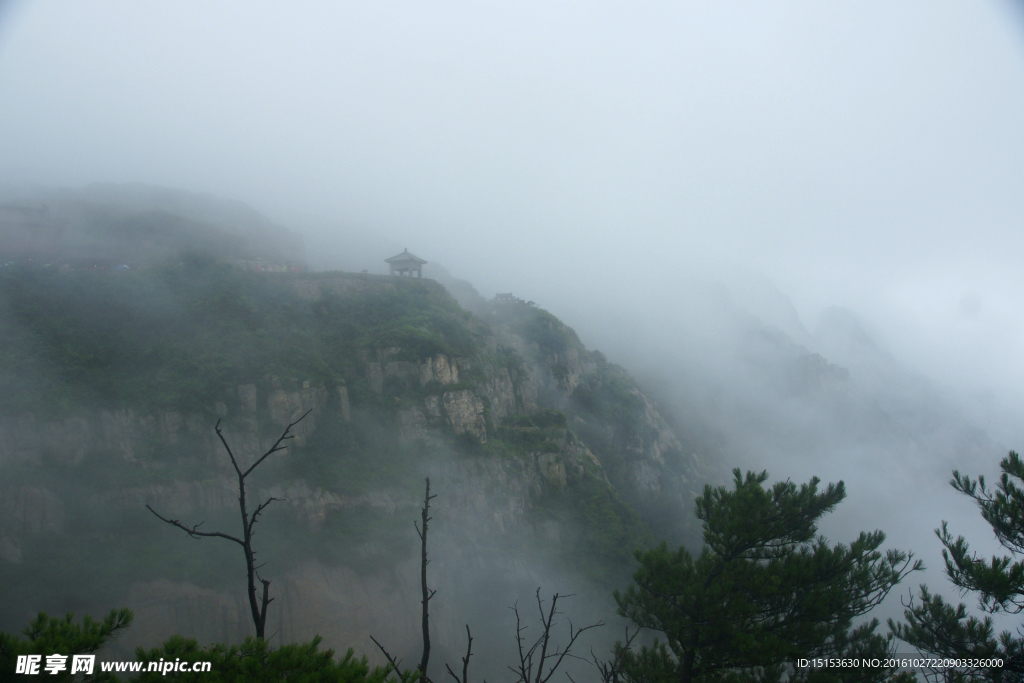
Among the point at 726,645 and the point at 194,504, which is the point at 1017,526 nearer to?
the point at 726,645

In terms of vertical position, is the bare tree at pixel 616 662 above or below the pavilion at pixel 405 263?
below

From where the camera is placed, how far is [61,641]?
18.6 ft

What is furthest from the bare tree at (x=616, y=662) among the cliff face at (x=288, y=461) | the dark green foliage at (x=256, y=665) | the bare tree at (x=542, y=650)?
the cliff face at (x=288, y=461)

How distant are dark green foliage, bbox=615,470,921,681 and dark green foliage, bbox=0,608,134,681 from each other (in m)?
11.1

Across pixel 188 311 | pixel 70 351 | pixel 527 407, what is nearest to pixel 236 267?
pixel 188 311

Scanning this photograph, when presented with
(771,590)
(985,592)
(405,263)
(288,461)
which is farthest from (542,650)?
(405,263)

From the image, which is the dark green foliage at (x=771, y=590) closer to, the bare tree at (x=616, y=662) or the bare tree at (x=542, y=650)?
the bare tree at (x=542, y=650)

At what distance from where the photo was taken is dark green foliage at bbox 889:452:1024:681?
9.63 meters

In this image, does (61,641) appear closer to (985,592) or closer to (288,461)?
(985,592)

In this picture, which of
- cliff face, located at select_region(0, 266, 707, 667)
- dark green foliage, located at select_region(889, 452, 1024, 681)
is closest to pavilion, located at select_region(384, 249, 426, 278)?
cliff face, located at select_region(0, 266, 707, 667)

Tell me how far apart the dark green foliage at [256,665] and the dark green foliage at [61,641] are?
1.85ft

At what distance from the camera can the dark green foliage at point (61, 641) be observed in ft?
17.7

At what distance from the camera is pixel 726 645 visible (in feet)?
37.7

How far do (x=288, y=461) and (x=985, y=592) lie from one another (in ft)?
81.0
